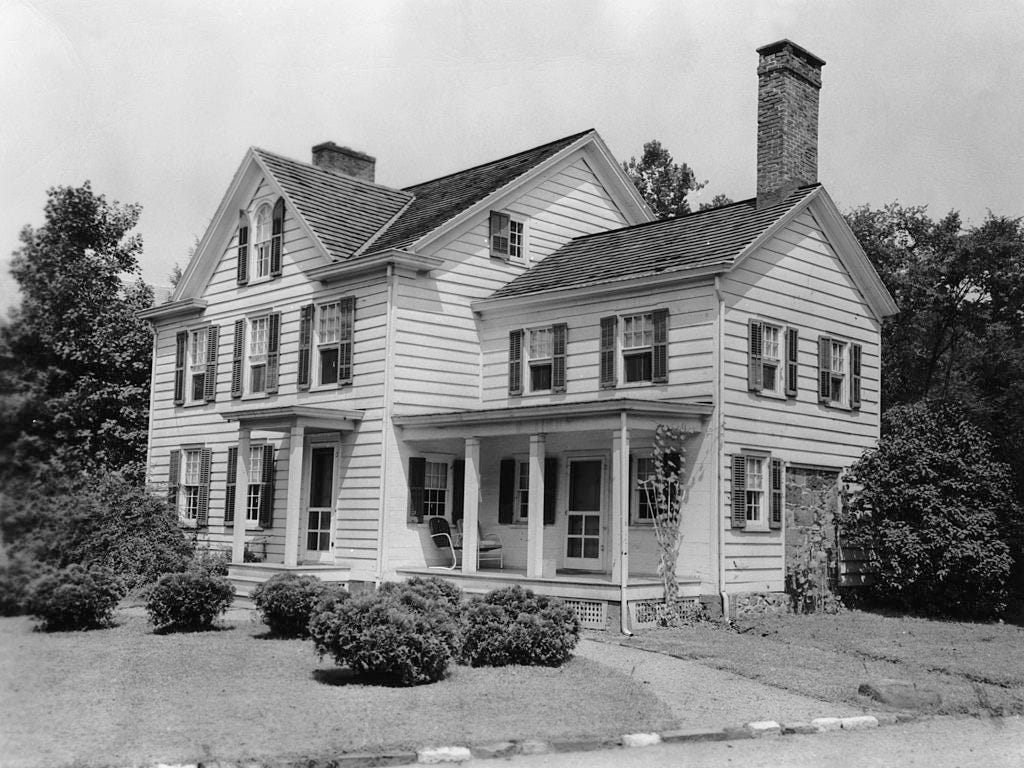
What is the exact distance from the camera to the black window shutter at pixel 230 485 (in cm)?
2427

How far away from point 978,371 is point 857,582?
12.2 meters

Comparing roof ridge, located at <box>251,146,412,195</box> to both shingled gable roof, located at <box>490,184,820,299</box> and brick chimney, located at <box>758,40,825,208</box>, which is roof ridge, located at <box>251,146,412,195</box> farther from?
brick chimney, located at <box>758,40,825,208</box>

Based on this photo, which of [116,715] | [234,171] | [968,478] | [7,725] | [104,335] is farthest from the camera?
[104,335]

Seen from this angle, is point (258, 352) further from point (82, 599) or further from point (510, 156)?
point (82, 599)

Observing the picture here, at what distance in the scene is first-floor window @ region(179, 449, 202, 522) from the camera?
25.8 metres

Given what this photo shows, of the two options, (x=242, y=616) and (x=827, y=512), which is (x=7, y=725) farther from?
(x=827, y=512)

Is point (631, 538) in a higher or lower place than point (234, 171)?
lower

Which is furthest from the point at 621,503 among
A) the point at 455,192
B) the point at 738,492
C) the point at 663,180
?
the point at 663,180

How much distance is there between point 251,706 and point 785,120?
15693 mm

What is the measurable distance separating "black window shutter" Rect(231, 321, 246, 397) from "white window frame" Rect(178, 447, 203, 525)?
2210mm

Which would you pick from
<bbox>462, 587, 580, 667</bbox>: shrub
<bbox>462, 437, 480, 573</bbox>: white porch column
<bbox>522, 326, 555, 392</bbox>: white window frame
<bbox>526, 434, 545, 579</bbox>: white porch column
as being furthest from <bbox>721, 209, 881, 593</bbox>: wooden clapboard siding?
Answer: <bbox>462, 587, 580, 667</bbox>: shrub

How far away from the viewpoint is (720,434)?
59.7 feet

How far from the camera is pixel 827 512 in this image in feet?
68.0

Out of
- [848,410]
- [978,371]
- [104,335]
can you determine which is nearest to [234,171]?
[104,335]
